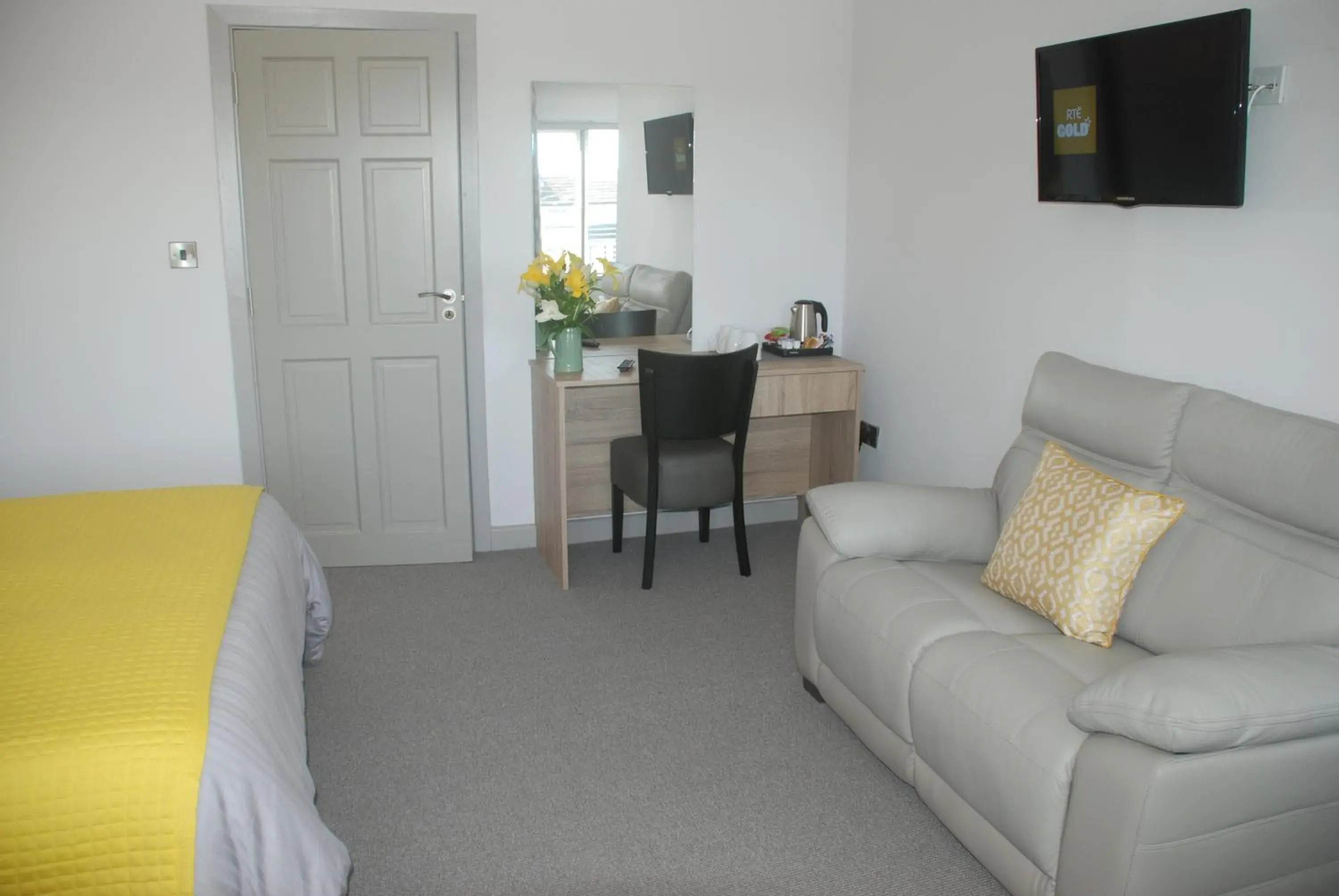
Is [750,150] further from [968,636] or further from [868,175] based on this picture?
[968,636]

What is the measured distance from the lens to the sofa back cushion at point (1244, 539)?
219 cm

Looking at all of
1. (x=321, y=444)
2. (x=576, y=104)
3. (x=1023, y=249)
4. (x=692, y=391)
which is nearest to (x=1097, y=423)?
(x=1023, y=249)

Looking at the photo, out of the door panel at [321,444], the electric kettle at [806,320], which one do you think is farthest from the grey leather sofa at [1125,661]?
the door panel at [321,444]

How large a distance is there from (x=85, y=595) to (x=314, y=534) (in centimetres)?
Answer: 194

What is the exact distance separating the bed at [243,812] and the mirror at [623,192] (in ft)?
7.28

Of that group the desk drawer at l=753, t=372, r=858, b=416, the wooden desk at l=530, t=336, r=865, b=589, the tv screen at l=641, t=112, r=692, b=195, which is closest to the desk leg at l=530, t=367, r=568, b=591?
the wooden desk at l=530, t=336, r=865, b=589

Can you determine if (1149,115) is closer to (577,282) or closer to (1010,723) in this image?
(1010,723)

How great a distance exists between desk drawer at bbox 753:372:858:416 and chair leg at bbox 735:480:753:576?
0.34m

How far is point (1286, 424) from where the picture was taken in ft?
7.59

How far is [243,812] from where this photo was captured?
1.87 meters

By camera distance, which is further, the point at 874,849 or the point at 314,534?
the point at 314,534

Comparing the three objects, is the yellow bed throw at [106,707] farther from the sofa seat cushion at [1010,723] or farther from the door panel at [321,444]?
the door panel at [321,444]

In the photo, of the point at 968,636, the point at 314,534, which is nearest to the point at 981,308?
the point at 968,636

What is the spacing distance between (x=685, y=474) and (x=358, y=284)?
1.40m
